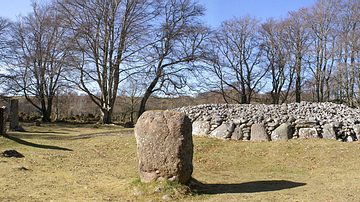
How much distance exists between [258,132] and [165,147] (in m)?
6.99

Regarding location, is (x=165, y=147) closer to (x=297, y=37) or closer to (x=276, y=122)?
(x=276, y=122)

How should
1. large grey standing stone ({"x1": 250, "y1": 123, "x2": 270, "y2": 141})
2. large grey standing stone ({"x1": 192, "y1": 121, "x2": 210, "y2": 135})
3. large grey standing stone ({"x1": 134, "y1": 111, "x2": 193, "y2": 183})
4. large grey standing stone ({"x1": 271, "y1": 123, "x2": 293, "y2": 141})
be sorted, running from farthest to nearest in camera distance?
large grey standing stone ({"x1": 192, "y1": 121, "x2": 210, "y2": 135}), large grey standing stone ({"x1": 250, "y1": 123, "x2": 270, "y2": 141}), large grey standing stone ({"x1": 271, "y1": 123, "x2": 293, "y2": 141}), large grey standing stone ({"x1": 134, "y1": 111, "x2": 193, "y2": 183})

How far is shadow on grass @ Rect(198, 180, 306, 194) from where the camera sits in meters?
5.43

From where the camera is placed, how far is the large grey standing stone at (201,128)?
38.6ft

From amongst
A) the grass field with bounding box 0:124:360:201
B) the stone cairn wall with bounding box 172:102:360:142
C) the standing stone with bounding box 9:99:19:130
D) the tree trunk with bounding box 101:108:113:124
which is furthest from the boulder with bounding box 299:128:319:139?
the standing stone with bounding box 9:99:19:130

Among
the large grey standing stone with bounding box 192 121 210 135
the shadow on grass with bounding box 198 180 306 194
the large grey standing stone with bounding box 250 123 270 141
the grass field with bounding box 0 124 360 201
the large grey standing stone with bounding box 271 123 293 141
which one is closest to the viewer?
the grass field with bounding box 0 124 360 201

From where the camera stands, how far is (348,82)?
2134 cm

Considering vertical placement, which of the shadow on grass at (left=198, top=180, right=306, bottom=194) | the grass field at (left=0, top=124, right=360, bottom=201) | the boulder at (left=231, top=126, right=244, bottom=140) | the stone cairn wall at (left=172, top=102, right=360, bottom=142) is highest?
the stone cairn wall at (left=172, top=102, right=360, bottom=142)

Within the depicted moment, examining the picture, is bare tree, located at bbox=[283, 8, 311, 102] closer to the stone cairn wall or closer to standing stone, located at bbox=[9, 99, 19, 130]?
the stone cairn wall

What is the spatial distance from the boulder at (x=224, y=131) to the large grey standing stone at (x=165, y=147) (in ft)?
20.7

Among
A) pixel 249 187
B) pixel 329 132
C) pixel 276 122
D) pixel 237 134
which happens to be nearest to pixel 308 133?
pixel 329 132

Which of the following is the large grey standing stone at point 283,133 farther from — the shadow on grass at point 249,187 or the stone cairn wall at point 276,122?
the shadow on grass at point 249,187

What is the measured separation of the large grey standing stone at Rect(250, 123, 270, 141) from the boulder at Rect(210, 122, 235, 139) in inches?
33.9

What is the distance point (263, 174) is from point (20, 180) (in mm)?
6195
